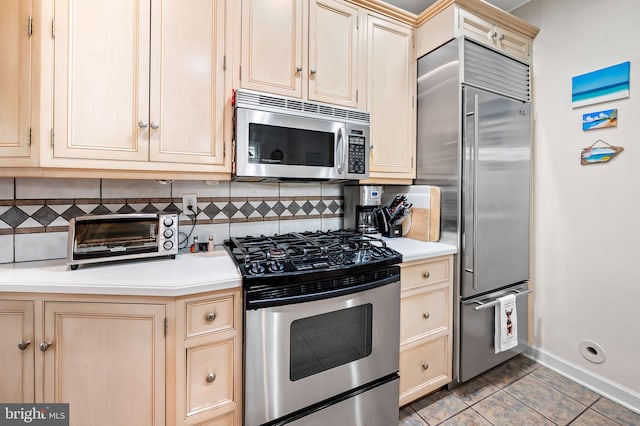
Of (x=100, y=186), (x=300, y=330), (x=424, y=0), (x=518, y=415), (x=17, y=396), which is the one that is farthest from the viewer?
(x=424, y=0)

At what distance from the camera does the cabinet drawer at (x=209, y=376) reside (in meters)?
1.15

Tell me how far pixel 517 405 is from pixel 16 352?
255 centimetres

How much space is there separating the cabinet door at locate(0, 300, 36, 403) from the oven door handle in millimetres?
824

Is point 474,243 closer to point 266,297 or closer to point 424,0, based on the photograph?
point 266,297

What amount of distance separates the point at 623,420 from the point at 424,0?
298cm

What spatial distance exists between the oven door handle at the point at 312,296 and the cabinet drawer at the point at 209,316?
10cm

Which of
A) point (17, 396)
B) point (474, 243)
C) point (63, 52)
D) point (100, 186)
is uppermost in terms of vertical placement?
point (63, 52)

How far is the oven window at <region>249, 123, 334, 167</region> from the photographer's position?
150 centimetres

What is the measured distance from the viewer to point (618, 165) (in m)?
1.75

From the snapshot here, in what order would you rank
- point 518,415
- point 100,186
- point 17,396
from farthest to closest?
point 518,415 < point 100,186 < point 17,396

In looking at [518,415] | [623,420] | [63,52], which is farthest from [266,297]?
[623,420]

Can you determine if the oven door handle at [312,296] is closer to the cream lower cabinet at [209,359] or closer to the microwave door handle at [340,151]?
the cream lower cabinet at [209,359]

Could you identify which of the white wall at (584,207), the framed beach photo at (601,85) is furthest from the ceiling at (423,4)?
the framed beach photo at (601,85)

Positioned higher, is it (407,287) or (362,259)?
(362,259)
